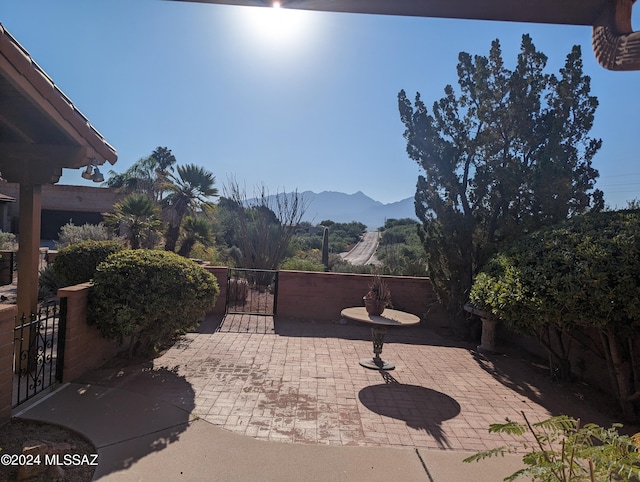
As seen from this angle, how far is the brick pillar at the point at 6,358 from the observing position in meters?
3.66

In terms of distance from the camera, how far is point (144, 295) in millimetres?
5352

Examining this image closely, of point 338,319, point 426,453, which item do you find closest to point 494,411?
point 426,453

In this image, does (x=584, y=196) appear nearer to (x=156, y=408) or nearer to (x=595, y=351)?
(x=595, y=351)

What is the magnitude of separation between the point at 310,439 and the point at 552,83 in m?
7.53

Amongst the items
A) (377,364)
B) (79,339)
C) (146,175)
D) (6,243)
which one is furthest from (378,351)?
Answer: (146,175)

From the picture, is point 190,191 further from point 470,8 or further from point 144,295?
point 470,8

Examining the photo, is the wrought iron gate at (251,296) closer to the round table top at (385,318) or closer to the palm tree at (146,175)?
the round table top at (385,318)

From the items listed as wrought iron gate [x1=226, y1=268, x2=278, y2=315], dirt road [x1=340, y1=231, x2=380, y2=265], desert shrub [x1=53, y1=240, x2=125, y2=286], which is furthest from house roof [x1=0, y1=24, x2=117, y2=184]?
dirt road [x1=340, y1=231, x2=380, y2=265]

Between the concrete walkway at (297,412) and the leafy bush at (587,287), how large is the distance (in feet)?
2.86

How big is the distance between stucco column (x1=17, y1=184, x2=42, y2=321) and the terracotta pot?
14.8ft

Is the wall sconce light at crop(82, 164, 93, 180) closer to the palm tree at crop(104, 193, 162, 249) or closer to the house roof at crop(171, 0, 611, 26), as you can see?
the house roof at crop(171, 0, 611, 26)

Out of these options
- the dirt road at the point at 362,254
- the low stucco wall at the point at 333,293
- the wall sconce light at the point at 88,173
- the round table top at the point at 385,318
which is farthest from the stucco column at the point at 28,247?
the dirt road at the point at 362,254

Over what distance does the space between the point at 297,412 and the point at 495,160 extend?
618 centimetres

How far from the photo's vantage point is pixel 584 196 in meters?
7.50
